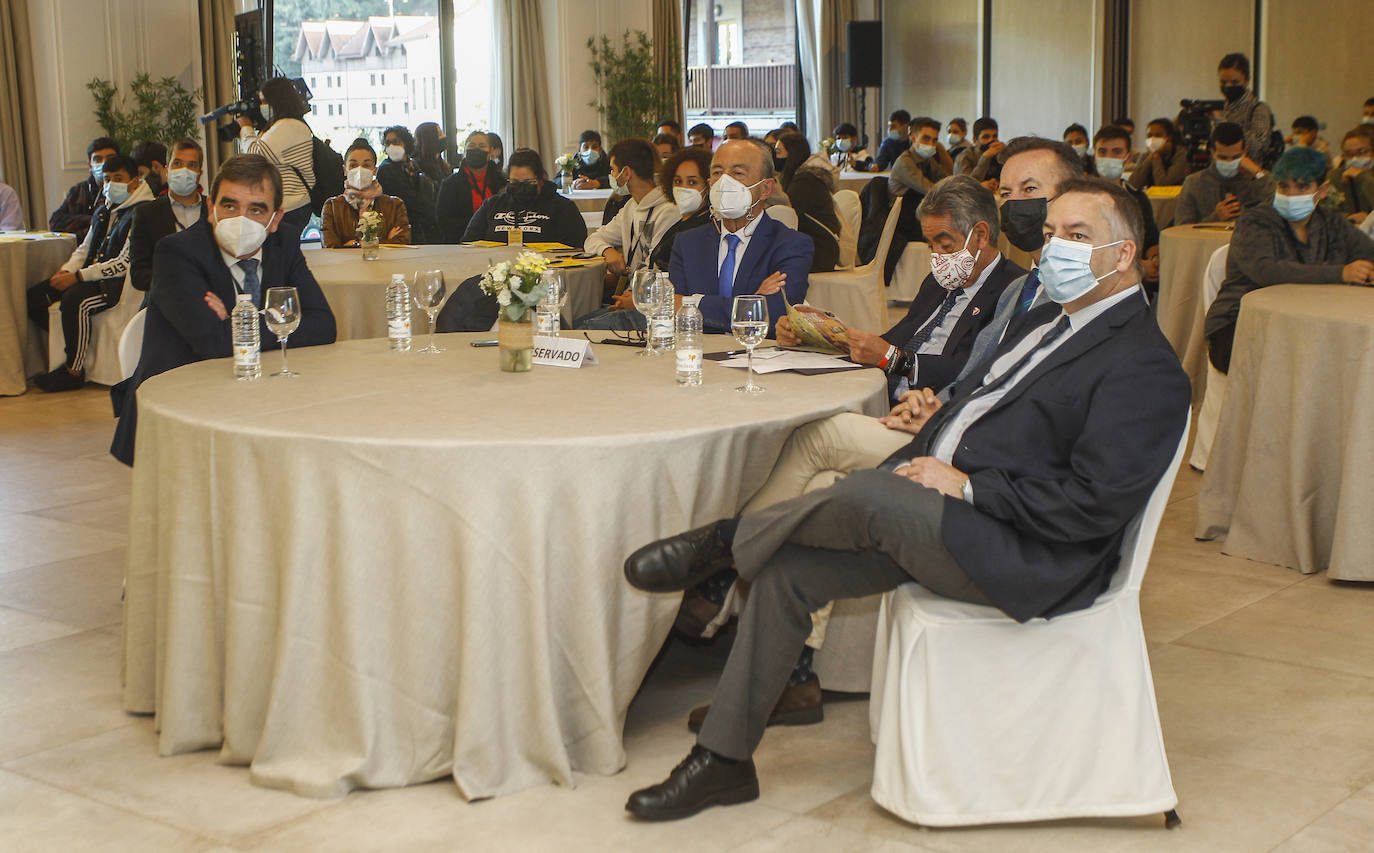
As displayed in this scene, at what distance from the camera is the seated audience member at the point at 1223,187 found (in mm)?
7211

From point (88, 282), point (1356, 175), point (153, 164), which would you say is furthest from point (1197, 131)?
point (88, 282)

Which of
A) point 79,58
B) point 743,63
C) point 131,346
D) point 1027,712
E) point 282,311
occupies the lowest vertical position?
point 1027,712

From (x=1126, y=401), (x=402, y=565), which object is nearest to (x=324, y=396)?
(x=402, y=565)

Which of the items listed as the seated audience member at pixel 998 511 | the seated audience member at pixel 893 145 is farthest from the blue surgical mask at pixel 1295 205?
the seated audience member at pixel 893 145

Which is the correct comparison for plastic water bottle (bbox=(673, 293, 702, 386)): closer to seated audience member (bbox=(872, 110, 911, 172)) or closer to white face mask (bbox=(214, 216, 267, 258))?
white face mask (bbox=(214, 216, 267, 258))

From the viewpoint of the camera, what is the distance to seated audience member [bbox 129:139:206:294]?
6.41m

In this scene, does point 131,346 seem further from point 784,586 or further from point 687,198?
point 687,198

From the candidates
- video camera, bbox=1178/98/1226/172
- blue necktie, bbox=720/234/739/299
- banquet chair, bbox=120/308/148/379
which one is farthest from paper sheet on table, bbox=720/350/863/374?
video camera, bbox=1178/98/1226/172

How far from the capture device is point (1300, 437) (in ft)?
13.4

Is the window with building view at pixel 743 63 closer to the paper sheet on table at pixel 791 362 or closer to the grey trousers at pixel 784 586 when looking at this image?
the paper sheet on table at pixel 791 362

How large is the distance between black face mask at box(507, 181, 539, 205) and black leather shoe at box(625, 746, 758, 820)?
5.38 meters

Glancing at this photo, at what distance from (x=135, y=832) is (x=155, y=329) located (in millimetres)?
1590

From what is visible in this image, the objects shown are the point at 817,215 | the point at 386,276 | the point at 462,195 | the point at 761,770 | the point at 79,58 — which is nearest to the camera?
the point at 761,770

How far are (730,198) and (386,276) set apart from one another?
6.36 feet
